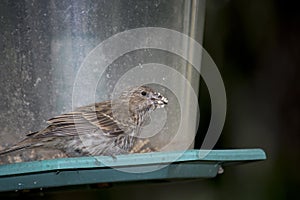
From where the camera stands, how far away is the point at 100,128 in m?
4.27

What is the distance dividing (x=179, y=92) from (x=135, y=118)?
0.29 metres

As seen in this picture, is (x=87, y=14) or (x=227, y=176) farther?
(x=227, y=176)

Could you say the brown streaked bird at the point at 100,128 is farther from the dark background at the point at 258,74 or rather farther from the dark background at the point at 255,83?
the dark background at the point at 258,74

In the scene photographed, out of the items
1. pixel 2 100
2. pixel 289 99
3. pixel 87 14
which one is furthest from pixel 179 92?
pixel 289 99

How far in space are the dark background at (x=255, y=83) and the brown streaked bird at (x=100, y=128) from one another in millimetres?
2169

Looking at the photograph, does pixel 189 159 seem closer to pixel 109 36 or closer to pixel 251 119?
pixel 109 36

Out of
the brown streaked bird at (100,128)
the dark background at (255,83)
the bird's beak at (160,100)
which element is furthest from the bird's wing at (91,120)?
the dark background at (255,83)

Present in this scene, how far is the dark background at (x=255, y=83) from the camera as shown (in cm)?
664

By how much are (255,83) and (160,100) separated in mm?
2749

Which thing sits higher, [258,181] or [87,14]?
[87,14]

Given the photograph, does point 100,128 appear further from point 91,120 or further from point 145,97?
point 145,97

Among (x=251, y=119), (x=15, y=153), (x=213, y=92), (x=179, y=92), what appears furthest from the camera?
(x=251, y=119)

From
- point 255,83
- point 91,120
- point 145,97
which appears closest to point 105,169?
point 91,120

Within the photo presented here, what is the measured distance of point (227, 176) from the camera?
6699 millimetres
